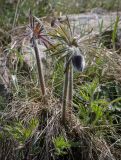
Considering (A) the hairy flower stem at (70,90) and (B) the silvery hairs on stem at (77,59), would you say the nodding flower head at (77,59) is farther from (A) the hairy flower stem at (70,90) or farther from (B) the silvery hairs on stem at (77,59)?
(A) the hairy flower stem at (70,90)

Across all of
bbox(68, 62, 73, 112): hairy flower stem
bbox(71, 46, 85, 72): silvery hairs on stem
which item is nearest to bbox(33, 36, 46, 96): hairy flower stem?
bbox(68, 62, 73, 112): hairy flower stem

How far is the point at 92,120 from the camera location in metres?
2.34

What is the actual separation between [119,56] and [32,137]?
37.7 inches

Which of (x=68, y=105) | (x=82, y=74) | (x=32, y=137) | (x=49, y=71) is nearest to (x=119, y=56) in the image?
(x=82, y=74)

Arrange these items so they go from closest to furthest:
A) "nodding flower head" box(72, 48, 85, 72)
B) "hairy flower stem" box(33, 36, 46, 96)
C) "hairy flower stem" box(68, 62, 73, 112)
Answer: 1. "nodding flower head" box(72, 48, 85, 72)
2. "hairy flower stem" box(68, 62, 73, 112)
3. "hairy flower stem" box(33, 36, 46, 96)

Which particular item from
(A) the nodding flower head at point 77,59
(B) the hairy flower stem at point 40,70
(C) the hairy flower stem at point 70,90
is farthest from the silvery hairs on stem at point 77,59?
(B) the hairy flower stem at point 40,70

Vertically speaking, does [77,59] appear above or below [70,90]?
above

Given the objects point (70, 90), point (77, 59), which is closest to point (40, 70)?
point (70, 90)

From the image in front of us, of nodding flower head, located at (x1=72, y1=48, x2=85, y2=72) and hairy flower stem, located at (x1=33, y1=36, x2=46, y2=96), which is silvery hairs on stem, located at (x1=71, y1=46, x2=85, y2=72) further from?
hairy flower stem, located at (x1=33, y1=36, x2=46, y2=96)

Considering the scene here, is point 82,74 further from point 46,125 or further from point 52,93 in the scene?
point 46,125

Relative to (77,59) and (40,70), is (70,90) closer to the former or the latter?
(40,70)

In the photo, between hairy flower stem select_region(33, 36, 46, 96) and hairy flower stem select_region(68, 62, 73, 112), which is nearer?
hairy flower stem select_region(68, 62, 73, 112)

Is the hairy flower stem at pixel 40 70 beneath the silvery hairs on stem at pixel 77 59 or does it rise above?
beneath

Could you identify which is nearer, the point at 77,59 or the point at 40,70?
the point at 77,59
